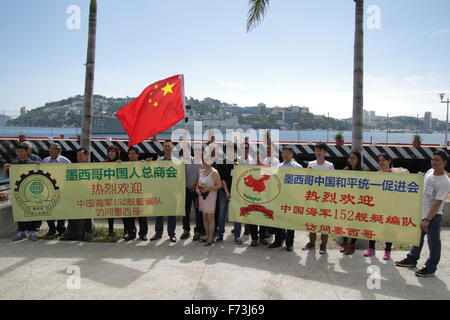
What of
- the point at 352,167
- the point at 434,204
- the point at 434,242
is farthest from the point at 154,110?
the point at 434,242

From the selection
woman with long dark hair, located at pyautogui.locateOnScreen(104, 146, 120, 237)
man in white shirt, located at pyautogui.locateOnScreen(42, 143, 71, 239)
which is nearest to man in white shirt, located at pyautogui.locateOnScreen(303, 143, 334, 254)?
woman with long dark hair, located at pyautogui.locateOnScreen(104, 146, 120, 237)

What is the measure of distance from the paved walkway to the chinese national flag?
7.57ft

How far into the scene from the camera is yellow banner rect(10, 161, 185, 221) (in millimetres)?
6980

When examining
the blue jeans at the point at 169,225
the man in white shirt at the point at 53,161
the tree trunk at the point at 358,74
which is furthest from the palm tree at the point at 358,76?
the man in white shirt at the point at 53,161

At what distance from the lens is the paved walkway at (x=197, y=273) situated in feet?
15.1

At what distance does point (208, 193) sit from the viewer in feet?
22.1

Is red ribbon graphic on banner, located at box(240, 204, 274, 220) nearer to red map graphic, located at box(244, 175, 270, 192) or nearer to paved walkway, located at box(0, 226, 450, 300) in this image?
red map graphic, located at box(244, 175, 270, 192)

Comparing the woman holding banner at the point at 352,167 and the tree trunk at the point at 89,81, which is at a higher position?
the tree trunk at the point at 89,81

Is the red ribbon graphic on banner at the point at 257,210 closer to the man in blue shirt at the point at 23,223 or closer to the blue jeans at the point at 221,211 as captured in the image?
the blue jeans at the point at 221,211

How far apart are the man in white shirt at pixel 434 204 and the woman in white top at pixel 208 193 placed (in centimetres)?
346

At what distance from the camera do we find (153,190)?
704cm

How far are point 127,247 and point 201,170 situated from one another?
2.01 m
